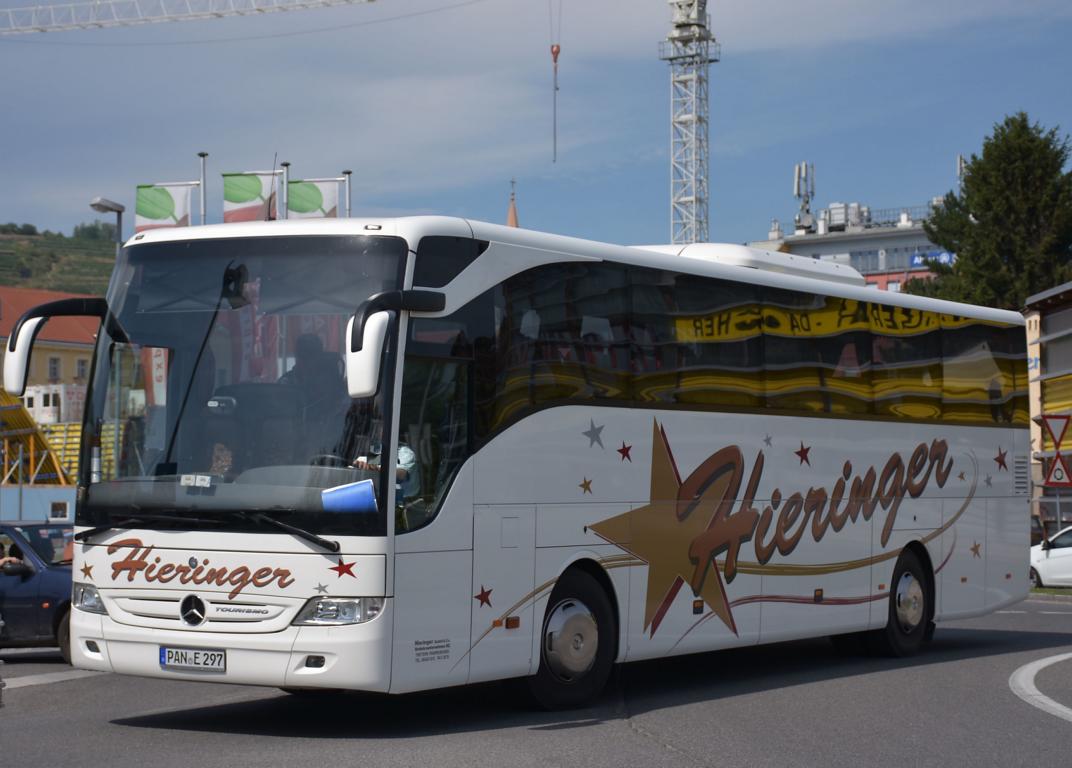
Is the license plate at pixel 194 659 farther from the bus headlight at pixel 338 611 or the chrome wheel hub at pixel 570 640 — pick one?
the chrome wheel hub at pixel 570 640

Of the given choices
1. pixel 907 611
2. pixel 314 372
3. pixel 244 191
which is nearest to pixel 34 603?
pixel 314 372

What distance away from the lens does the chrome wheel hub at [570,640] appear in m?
11.9

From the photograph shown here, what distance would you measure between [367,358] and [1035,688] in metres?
7.56

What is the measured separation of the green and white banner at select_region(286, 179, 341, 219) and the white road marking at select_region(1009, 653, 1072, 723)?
1701 cm

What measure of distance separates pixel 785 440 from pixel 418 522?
17.9 ft

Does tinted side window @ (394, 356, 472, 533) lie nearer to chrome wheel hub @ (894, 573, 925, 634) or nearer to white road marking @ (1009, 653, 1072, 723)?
white road marking @ (1009, 653, 1072, 723)

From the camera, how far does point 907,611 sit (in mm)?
17188

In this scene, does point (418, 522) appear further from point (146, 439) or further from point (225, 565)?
point (146, 439)

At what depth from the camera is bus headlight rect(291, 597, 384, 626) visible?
10.2m

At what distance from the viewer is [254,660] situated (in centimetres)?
1024

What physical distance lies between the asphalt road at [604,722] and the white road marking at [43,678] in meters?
0.05

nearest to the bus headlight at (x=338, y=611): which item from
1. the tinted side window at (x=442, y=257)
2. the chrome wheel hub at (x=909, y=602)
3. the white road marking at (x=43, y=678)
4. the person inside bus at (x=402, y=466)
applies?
the person inside bus at (x=402, y=466)

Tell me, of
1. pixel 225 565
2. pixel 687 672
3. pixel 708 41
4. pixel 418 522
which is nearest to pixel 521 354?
pixel 418 522

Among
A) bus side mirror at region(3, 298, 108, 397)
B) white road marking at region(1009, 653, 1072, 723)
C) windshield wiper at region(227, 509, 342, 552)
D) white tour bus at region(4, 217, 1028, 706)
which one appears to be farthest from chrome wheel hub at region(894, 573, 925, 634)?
bus side mirror at region(3, 298, 108, 397)
